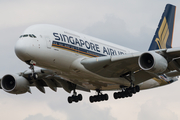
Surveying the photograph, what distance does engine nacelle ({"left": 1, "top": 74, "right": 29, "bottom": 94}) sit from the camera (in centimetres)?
2964

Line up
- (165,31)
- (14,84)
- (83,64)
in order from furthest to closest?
(165,31), (14,84), (83,64)

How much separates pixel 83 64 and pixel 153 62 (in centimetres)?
535

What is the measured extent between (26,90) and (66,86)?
12.5ft

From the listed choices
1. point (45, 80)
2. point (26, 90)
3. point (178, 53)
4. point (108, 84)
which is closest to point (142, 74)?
point (108, 84)

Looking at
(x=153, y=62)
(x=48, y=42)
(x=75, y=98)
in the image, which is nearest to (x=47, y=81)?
(x=75, y=98)

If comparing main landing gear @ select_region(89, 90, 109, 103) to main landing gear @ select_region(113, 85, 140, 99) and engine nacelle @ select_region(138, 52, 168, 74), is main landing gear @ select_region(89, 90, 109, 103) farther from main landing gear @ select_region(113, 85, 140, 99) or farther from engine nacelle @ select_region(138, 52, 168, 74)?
engine nacelle @ select_region(138, 52, 168, 74)

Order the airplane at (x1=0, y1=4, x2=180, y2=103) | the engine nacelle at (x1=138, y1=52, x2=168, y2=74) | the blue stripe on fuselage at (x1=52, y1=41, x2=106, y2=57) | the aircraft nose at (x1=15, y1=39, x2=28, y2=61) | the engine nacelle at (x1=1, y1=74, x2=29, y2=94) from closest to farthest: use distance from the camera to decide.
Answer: the aircraft nose at (x1=15, y1=39, x2=28, y2=61) < the engine nacelle at (x1=138, y1=52, x2=168, y2=74) < the airplane at (x1=0, y1=4, x2=180, y2=103) < the blue stripe on fuselage at (x1=52, y1=41, x2=106, y2=57) < the engine nacelle at (x1=1, y1=74, x2=29, y2=94)

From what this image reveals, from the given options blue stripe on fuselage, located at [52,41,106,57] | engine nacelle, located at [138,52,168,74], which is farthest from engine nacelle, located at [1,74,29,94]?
engine nacelle, located at [138,52,168,74]

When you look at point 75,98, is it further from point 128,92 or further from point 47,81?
point 128,92

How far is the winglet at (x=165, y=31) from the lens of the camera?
115 ft

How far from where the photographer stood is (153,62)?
23.1 metres

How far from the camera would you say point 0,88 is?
108 feet

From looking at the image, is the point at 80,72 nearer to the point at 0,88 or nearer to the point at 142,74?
the point at 142,74

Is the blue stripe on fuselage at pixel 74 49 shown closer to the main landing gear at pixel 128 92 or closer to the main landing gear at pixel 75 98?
the main landing gear at pixel 128 92
